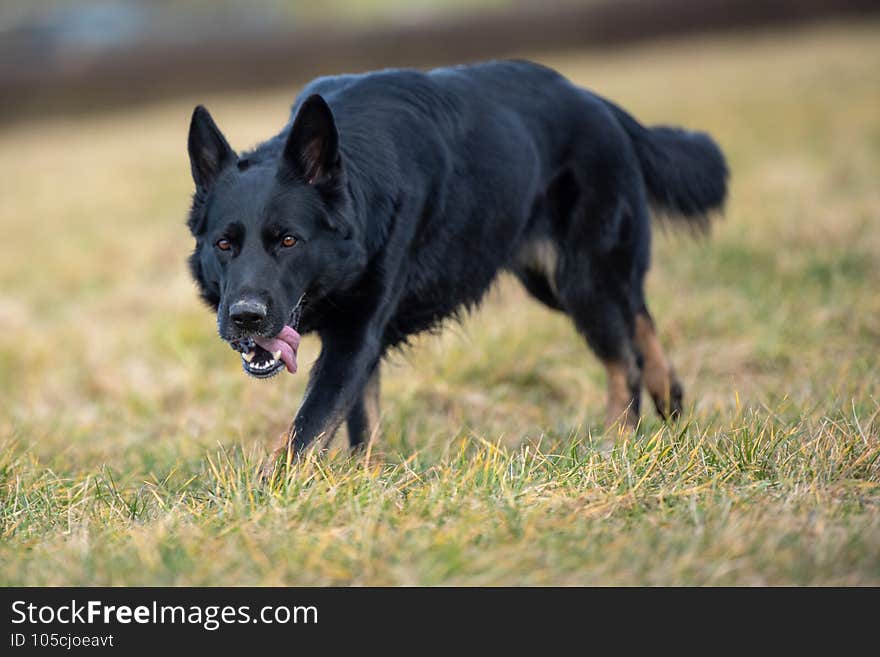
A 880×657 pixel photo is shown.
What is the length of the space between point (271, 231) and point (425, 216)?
823 mm

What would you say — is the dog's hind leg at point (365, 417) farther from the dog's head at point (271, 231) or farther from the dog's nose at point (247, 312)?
the dog's nose at point (247, 312)

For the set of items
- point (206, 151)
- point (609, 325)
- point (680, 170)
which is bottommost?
point (609, 325)

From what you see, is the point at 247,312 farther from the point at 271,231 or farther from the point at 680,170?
the point at 680,170

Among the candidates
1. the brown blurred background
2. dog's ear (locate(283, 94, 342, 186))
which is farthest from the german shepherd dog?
the brown blurred background

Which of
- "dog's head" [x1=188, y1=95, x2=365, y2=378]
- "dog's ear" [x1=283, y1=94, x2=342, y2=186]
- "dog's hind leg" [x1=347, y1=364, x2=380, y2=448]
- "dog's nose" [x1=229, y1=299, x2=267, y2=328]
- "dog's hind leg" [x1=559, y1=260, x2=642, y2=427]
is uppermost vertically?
"dog's ear" [x1=283, y1=94, x2=342, y2=186]

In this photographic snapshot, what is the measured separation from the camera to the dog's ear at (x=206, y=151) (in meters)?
3.87

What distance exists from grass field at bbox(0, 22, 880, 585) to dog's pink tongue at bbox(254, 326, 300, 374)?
381 mm

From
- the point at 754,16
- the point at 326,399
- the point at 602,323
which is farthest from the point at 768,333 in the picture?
the point at 754,16

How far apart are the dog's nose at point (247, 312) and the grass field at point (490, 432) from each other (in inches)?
20.8

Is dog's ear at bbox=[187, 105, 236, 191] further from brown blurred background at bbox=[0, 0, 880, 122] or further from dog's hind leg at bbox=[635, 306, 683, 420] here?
brown blurred background at bbox=[0, 0, 880, 122]

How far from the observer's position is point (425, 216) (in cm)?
434

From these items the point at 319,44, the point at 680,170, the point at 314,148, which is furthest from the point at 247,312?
the point at 319,44

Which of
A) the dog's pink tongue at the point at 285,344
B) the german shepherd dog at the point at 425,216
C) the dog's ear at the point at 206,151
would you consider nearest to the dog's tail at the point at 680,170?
the german shepherd dog at the point at 425,216

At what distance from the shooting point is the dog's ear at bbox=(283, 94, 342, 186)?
3777 millimetres
